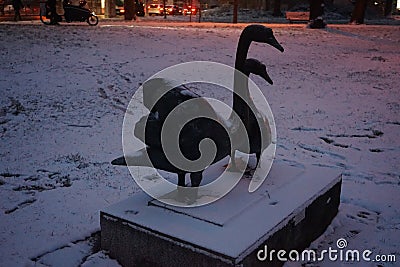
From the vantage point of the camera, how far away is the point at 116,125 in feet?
26.0

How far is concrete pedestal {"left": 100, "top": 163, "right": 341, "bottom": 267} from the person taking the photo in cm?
321

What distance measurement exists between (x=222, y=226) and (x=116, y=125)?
15.9 ft

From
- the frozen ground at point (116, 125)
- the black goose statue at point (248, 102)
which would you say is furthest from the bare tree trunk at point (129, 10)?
the black goose statue at point (248, 102)

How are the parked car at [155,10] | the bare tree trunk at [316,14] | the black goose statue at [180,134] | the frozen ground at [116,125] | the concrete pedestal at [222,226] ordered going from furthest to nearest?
the parked car at [155,10]
the bare tree trunk at [316,14]
the frozen ground at [116,125]
the black goose statue at [180,134]
the concrete pedestal at [222,226]

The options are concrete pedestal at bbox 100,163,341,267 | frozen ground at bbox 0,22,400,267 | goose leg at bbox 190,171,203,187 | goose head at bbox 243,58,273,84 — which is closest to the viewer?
concrete pedestal at bbox 100,163,341,267

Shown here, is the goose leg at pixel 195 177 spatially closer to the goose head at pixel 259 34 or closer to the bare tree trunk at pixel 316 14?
the goose head at pixel 259 34

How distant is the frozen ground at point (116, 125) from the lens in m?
4.48

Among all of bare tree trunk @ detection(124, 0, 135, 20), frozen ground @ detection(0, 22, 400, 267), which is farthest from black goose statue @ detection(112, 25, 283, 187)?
bare tree trunk @ detection(124, 0, 135, 20)

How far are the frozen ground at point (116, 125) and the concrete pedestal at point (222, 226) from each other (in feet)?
0.95

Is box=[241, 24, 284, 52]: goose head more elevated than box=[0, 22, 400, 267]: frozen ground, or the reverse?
box=[241, 24, 284, 52]: goose head

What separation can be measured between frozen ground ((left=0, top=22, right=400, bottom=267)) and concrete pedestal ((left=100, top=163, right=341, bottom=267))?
11.3 inches

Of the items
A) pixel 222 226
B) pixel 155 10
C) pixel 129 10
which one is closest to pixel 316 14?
pixel 129 10

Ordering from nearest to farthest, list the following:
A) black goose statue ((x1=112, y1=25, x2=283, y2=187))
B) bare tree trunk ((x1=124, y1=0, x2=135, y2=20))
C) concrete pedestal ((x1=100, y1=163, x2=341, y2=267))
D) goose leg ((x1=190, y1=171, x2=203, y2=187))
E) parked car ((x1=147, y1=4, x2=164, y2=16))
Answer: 1. concrete pedestal ((x1=100, y1=163, x2=341, y2=267))
2. black goose statue ((x1=112, y1=25, x2=283, y2=187))
3. goose leg ((x1=190, y1=171, x2=203, y2=187))
4. bare tree trunk ((x1=124, y1=0, x2=135, y2=20))
5. parked car ((x1=147, y1=4, x2=164, y2=16))

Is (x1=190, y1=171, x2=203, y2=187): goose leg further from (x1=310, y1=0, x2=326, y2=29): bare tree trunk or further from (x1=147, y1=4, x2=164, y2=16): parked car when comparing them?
(x1=147, y1=4, x2=164, y2=16): parked car
